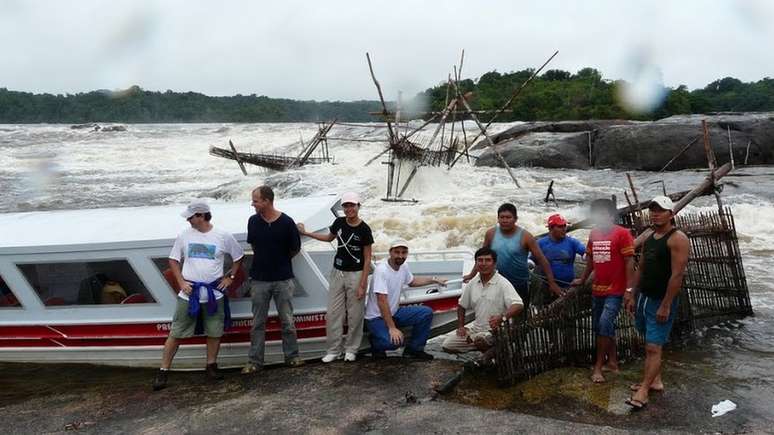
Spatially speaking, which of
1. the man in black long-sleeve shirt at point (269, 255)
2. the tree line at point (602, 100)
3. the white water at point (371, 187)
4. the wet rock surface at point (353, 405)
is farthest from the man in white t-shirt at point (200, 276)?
the tree line at point (602, 100)

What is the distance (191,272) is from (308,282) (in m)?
1.27

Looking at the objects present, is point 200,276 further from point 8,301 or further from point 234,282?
point 8,301

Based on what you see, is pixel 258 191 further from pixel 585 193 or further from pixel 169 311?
pixel 585 193

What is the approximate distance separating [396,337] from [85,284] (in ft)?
11.3

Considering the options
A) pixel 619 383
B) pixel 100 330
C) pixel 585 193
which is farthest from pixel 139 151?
pixel 619 383

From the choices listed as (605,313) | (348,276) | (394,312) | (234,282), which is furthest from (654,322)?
(234,282)

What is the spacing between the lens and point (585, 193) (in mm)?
22562

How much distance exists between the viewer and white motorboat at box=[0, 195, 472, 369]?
257 inches

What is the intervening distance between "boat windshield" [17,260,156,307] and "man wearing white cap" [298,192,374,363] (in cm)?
201

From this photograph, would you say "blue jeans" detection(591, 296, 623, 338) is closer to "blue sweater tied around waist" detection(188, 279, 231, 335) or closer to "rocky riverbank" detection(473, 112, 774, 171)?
"blue sweater tied around waist" detection(188, 279, 231, 335)

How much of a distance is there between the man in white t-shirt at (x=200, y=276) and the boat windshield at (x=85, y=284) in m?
0.78

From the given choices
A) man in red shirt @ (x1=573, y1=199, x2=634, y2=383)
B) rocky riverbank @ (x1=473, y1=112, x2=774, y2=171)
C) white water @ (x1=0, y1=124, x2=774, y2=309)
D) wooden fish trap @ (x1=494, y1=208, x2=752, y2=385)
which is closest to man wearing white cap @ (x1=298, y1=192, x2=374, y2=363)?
wooden fish trap @ (x1=494, y1=208, x2=752, y2=385)

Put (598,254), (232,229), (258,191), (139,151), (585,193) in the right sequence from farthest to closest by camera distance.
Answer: (139,151) → (585,193) → (232,229) → (258,191) → (598,254)

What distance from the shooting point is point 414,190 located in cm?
2256
